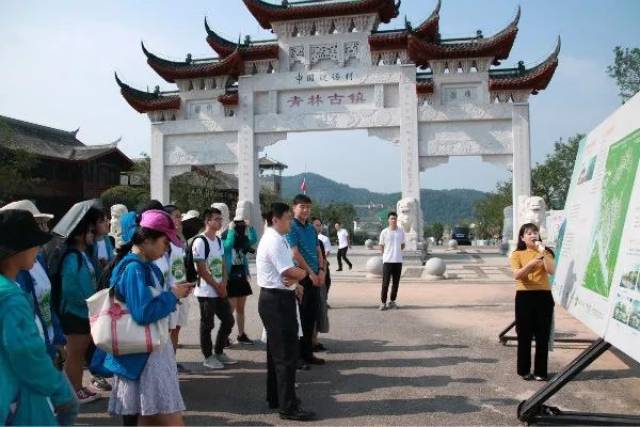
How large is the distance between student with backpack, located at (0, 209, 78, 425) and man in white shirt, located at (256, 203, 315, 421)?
1.91 meters

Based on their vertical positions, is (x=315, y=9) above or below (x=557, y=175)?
above

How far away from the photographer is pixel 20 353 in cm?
207

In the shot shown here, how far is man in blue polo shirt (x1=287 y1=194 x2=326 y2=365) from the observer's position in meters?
5.51

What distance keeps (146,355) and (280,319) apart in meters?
1.42

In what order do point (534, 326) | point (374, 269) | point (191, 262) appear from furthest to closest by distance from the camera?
point (374, 269) → point (191, 262) → point (534, 326)

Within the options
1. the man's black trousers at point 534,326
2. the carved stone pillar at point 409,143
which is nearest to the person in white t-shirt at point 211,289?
the man's black trousers at point 534,326

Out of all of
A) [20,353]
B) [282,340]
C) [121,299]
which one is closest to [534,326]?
[282,340]

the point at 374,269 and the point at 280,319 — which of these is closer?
the point at 280,319

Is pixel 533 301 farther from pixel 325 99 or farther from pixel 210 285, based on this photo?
pixel 325 99

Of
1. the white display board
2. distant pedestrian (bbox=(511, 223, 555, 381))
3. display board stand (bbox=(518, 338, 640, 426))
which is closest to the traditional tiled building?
distant pedestrian (bbox=(511, 223, 555, 381))

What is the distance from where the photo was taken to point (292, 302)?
13.9ft

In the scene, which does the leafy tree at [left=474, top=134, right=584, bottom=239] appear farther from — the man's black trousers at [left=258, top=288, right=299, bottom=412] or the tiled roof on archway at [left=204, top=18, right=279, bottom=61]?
the man's black trousers at [left=258, top=288, right=299, bottom=412]

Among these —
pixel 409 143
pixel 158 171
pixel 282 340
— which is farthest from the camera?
pixel 158 171

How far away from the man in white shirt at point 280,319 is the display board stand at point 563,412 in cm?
154
